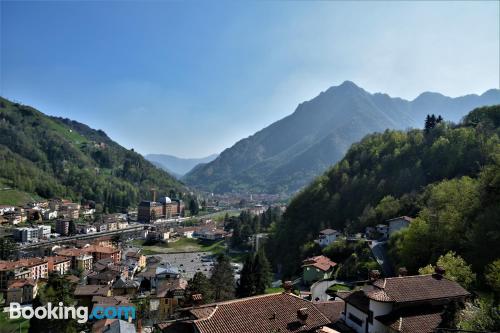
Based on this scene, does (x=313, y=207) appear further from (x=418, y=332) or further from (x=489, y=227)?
(x=418, y=332)

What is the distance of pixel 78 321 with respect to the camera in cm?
3095

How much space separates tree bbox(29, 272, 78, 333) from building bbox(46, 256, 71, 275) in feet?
99.9

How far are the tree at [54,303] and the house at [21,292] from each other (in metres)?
17.0

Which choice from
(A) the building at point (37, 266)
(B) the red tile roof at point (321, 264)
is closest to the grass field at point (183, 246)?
(A) the building at point (37, 266)

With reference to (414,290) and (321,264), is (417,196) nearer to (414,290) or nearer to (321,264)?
(321,264)

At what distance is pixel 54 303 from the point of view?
31594 mm

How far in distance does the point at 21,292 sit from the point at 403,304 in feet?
164

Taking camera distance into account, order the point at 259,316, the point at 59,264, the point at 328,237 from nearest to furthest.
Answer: the point at 259,316 → the point at 328,237 → the point at 59,264

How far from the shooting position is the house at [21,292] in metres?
48.1

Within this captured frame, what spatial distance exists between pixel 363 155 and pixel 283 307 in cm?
7260

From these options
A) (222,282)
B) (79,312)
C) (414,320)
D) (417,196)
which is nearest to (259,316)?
(414,320)

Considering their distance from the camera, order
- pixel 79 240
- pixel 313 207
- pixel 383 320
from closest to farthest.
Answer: pixel 383 320 < pixel 313 207 < pixel 79 240

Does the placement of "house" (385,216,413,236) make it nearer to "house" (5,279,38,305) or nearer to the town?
the town

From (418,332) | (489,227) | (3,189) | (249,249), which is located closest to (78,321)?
(418,332)
